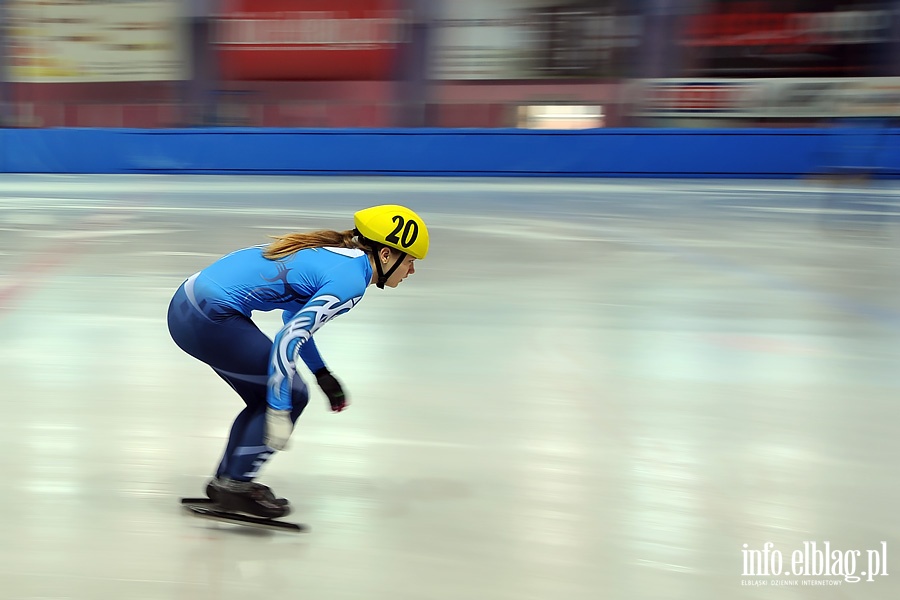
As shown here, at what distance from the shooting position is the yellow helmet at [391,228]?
2346 millimetres

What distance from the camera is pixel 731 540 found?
8.25 feet

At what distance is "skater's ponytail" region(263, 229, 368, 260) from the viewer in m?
2.39

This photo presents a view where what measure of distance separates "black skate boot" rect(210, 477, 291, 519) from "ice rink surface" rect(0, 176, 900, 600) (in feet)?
0.24

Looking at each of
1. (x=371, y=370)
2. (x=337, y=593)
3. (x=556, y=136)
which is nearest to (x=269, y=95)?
(x=556, y=136)

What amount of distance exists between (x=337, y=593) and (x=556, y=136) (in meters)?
11.6

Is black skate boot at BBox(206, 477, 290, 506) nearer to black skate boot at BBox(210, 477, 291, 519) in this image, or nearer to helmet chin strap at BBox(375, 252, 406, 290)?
black skate boot at BBox(210, 477, 291, 519)

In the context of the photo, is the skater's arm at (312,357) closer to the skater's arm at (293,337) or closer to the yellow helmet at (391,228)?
the skater's arm at (293,337)

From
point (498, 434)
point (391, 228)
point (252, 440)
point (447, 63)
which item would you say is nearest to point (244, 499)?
point (252, 440)

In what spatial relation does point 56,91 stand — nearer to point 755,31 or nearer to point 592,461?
point 755,31

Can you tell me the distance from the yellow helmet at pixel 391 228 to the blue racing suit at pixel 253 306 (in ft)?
0.25

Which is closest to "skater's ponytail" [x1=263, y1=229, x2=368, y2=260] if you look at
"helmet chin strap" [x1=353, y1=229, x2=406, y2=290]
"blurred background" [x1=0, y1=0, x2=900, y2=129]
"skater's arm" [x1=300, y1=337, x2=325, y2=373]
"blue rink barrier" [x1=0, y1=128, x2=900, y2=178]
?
"helmet chin strap" [x1=353, y1=229, x2=406, y2=290]

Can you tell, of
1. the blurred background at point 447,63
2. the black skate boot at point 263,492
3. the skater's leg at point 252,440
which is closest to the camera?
the skater's leg at point 252,440

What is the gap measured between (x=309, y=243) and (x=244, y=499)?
0.76 m

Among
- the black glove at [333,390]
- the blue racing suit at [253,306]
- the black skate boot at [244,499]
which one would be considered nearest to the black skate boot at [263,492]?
the black skate boot at [244,499]
